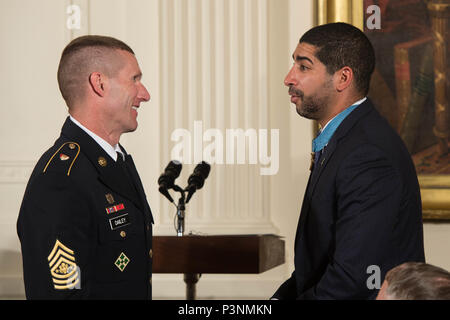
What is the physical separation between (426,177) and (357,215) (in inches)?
121

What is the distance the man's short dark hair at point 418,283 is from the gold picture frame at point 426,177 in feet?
11.6

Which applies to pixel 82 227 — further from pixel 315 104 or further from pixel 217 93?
pixel 217 93

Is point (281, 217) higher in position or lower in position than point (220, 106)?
lower

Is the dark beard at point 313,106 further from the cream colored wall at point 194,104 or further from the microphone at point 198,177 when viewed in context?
the cream colored wall at point 194,104

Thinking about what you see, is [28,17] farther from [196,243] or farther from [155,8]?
[196,243]

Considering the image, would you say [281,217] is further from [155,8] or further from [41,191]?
[41,191]

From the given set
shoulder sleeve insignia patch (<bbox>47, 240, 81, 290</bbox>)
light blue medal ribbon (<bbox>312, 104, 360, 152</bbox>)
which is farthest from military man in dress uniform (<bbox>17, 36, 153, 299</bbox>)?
light blue medal ribbon (<bbox>312, 104, 360, 152</bbox>)

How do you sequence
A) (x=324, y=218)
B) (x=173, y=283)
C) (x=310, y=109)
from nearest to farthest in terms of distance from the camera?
(x=324, y=218)
(x=310, y=109)
(x=173, y=283)

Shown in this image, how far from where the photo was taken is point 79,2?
5.43m

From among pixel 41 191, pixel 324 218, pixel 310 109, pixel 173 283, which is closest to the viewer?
pixel 41 191

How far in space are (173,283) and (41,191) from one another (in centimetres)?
336
